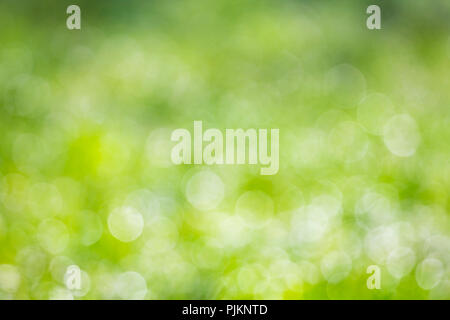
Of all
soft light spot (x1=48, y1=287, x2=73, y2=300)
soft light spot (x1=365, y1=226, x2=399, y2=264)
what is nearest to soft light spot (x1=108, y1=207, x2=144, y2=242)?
soft light spot (x1=48, y1=287, x2=73, y2=300)

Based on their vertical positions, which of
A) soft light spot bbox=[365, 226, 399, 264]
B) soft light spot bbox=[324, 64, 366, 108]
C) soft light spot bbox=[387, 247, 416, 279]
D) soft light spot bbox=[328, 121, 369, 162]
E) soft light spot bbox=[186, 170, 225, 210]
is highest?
soft light spot bbox=[324, 64, 366, 108]

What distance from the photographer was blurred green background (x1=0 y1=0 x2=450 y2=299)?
1654mm

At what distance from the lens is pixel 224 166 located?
5.54 ft

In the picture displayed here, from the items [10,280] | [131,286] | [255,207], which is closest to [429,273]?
[255,207]

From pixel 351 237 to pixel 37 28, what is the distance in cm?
117

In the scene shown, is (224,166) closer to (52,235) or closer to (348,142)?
(348,142)

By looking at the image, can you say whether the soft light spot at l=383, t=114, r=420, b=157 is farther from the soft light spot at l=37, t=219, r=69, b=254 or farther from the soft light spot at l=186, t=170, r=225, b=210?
the soft light spot at l=37, t=219, r=69, b=254

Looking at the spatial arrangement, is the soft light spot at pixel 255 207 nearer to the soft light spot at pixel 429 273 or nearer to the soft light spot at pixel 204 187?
the soft light spot at pixel 204 187

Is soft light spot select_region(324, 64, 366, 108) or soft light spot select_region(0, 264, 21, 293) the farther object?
soft light spot select_region(324, 64, 366, 108)

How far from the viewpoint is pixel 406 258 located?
167 centimetres

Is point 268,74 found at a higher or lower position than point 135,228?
higher

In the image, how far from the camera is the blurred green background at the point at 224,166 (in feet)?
5.43
